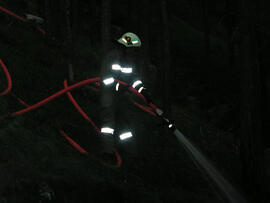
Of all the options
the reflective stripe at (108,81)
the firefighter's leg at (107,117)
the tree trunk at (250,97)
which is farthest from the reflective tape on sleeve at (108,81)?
the tree trunk at (250,97)

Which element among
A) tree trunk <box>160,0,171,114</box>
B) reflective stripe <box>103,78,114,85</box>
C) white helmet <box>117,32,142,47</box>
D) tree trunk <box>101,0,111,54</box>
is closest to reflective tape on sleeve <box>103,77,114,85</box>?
reflective stripe <box>103,78,114,85</box>

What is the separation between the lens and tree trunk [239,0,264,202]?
681cm

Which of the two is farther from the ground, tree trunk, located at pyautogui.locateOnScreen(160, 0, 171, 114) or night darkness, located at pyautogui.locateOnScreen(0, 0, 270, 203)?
tree trunk, located at pyautogui.locateOnScreen(160, 0, 171, 114)

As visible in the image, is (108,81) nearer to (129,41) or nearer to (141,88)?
(141,88)

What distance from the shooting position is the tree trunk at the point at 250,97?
6809 mm

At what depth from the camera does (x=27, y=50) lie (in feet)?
36.1

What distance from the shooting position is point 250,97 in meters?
6.80

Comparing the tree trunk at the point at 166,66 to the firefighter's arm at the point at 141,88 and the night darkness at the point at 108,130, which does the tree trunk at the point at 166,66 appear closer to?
the night darkness at the point at 108,130

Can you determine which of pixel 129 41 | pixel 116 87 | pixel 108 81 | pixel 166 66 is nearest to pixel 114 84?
pixel 116 87

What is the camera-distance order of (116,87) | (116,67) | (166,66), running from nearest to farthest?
(116,67) → (116,87) → (166,66)

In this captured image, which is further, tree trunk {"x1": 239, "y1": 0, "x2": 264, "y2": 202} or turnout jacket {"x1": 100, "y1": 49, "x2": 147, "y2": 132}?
tree trunk {"x1": 239, "y1": 0, "x2": 264, "y2": 202}

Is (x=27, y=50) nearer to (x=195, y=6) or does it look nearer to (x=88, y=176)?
(x=88, y=176)

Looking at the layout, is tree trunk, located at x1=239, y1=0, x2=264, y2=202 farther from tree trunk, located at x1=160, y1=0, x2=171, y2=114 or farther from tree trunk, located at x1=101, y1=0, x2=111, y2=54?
tree trunk, located at x1=160, y1=0, x2=171, y2=114

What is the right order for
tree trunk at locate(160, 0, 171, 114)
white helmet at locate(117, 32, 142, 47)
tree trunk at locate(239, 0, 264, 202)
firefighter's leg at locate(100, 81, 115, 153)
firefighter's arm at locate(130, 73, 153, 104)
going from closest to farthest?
1. firefighter's arm at locate(130, 73, 153, 104)
2. white helmet at locate(117, 32, 142, 47)
3. firefighter's leg at locate(100, 81, 115, 153)
4. tree trunk at locate(239, 0, 264, 202)
5. tree trunk at locate(160, 0, 171, 114)
